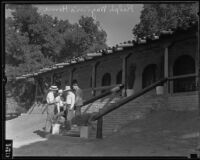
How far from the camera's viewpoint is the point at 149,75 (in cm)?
1744

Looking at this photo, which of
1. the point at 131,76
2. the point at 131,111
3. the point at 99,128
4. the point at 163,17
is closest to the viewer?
the point at 99,128

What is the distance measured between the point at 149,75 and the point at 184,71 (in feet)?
8.04

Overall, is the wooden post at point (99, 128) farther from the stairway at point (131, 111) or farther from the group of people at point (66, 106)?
the group of people at point (66, 106)

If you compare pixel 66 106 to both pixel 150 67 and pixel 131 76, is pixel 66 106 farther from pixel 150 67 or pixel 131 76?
pixel 150 67

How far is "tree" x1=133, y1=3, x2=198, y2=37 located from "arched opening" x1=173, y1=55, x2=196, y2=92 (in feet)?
30.1

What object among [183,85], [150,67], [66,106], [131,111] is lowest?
[131,111]

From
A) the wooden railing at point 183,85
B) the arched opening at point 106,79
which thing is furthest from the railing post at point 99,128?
the arched opening at point 106,79

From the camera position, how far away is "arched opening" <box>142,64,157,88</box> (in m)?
17.1

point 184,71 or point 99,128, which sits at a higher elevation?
point 184,71

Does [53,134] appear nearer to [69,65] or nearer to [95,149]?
[95,149]

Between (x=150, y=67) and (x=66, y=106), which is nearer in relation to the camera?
(x=66, y=106)

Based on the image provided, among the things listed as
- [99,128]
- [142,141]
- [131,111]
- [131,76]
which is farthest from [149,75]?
[142,141]

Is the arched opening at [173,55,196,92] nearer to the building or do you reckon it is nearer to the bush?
the building

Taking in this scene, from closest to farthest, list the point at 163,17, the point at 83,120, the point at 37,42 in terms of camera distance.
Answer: the point at 83,120 < the point at 163,17 < the point at 37,42
